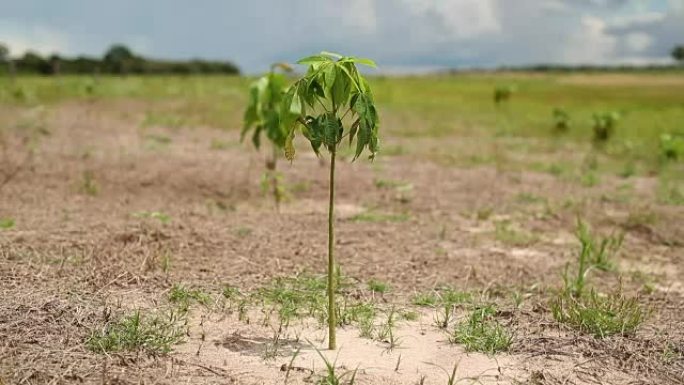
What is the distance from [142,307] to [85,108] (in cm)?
1597

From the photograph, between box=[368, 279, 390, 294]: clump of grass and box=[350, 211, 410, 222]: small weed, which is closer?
box=[368, 279, 390, 294]: clump of grass

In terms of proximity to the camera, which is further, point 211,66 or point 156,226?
point 211,66

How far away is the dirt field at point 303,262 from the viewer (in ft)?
11.0

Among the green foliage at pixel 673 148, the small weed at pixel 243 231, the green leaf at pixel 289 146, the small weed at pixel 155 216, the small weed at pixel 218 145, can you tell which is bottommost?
the small weed at pixel 243 231

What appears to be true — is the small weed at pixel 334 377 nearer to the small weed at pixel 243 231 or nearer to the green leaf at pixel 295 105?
the green leaf at pixel 295 105

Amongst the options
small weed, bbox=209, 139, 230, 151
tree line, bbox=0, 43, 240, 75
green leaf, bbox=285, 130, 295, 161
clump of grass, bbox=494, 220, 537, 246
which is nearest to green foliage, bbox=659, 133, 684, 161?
clump of grass, bbox=494, 220, 537, 246

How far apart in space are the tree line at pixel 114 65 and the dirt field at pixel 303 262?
93.0 ft

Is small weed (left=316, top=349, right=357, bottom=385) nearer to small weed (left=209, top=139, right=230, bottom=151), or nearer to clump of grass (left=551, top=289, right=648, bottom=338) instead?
clump of grass (left=551, top=289, right=648, bottom=338)

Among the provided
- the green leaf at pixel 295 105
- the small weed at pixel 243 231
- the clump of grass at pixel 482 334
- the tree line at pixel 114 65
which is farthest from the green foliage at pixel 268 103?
the tree line at pixel 114 65

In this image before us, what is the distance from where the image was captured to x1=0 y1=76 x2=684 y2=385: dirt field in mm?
3361

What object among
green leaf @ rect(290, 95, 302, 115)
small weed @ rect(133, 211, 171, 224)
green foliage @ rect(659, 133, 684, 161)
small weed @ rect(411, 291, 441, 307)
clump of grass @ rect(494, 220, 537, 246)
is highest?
green leaf @ rect(290, 95, 302, 115)

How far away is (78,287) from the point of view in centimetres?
402

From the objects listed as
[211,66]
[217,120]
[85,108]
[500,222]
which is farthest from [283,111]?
[211,66]

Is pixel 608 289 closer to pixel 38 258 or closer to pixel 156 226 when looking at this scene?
pixel 156 226
